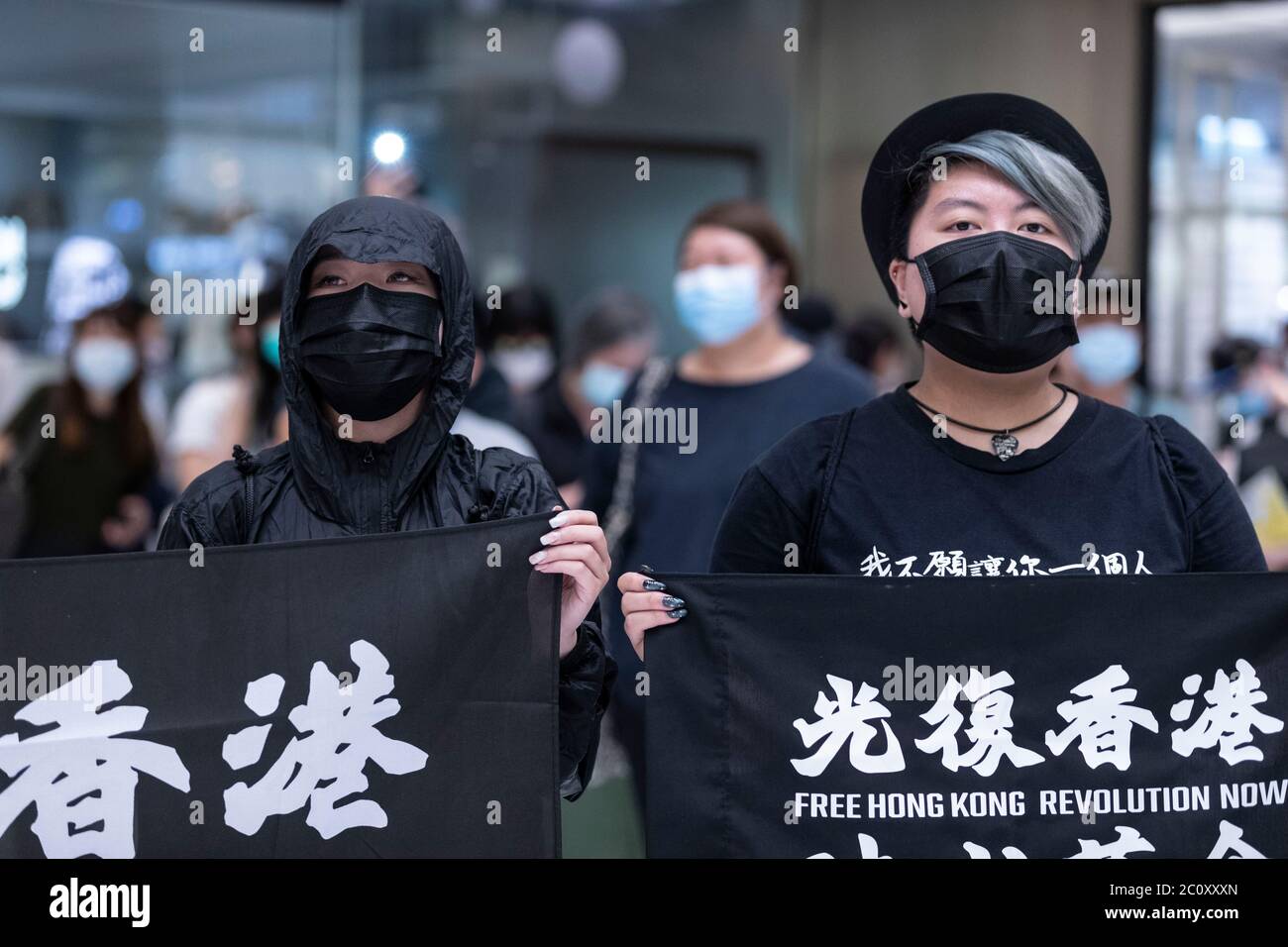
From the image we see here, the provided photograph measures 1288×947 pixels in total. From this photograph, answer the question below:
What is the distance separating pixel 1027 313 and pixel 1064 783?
29.4 inches

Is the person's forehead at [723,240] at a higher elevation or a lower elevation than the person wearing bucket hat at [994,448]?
higher

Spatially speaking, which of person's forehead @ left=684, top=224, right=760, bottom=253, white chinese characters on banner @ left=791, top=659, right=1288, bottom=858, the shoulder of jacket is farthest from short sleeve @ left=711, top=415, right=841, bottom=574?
person's forehead @ left=684, top=224, right=760, bottom=253

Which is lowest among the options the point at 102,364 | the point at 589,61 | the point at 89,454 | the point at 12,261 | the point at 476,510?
the point at 89,454

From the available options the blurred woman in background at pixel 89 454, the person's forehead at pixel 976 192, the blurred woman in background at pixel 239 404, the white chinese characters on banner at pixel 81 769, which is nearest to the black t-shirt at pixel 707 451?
the blurred woman in background at pixel 239 404

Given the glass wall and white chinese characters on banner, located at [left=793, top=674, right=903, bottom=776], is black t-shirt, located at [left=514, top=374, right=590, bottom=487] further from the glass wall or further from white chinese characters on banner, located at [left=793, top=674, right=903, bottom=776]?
the glass wall

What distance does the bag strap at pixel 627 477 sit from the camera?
4.46 meters

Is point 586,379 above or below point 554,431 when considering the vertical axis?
above

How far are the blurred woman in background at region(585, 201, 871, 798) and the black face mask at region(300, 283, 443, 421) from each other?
5.66 ft

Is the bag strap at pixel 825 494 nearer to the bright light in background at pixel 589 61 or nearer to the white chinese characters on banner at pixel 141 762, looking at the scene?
the white chinese characters on banner at pixel 141 762

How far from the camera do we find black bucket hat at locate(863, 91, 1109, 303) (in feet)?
8.71

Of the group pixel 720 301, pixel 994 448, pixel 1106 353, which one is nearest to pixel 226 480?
pixel 994 448

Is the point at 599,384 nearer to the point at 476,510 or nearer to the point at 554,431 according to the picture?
the point at 554,431

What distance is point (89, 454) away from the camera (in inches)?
234

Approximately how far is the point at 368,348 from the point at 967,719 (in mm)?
1114
